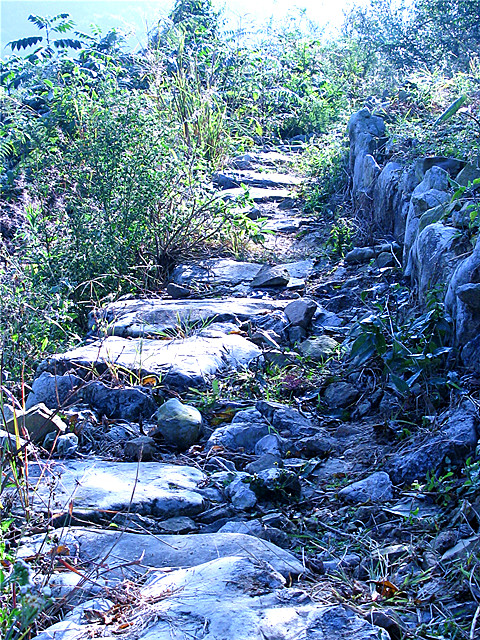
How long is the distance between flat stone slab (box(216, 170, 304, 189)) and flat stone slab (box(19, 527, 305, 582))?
518 cm

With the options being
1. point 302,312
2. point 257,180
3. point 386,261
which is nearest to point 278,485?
point 302,312

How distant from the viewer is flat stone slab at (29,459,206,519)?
2338 millimetres

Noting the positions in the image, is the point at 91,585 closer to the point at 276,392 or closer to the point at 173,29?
the point at 276,392

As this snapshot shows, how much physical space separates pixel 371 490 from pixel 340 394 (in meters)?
0.84

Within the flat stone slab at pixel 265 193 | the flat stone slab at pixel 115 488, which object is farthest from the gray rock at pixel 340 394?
the flat stone slab at pixel 265 193

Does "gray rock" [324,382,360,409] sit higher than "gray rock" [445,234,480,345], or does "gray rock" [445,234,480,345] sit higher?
"gray rock" [445,234,480,345]

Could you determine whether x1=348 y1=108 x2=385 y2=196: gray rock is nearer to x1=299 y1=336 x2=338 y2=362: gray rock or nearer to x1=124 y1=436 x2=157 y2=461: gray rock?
x1=299 y1=336 x2=338 y2=362: gray rock

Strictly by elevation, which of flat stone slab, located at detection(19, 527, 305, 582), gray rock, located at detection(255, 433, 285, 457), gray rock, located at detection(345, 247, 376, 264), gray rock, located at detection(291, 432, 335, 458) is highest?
gray rock, located at detection(345, 247, 376, 264)

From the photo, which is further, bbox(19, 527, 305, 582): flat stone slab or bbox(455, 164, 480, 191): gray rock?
bbox(455, 164, 480, 191): gray rock

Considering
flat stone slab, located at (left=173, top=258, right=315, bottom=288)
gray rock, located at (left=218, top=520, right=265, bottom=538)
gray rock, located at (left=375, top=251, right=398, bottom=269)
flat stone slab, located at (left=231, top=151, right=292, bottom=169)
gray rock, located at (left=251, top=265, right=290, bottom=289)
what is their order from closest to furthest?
gray rock, located at (left=218, top=520, right=265, bottom=538)
gray rock, located at (left=375, top=251, right=398, bottom=269)
gray rock, located at (left=251, top=265, right=290, bottom=289)
flat stone slab, located at (left=173, top=258, right=315, bottom=288)
flat stone slab, located at (left=231, top=151, right=292, bottom=169)

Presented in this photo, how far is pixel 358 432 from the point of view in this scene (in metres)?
2.96

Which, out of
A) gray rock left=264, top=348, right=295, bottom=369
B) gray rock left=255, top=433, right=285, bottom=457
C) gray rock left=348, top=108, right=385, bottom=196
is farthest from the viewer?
gray rock left=348, top=108, right=385, bottom=196

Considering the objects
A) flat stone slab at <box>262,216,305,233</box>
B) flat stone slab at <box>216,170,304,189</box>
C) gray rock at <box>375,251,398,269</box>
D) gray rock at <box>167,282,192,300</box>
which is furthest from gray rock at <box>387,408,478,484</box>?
flat stone slab at <box>216,170,304,189</box>

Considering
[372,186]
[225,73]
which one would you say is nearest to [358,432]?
[372,186]
